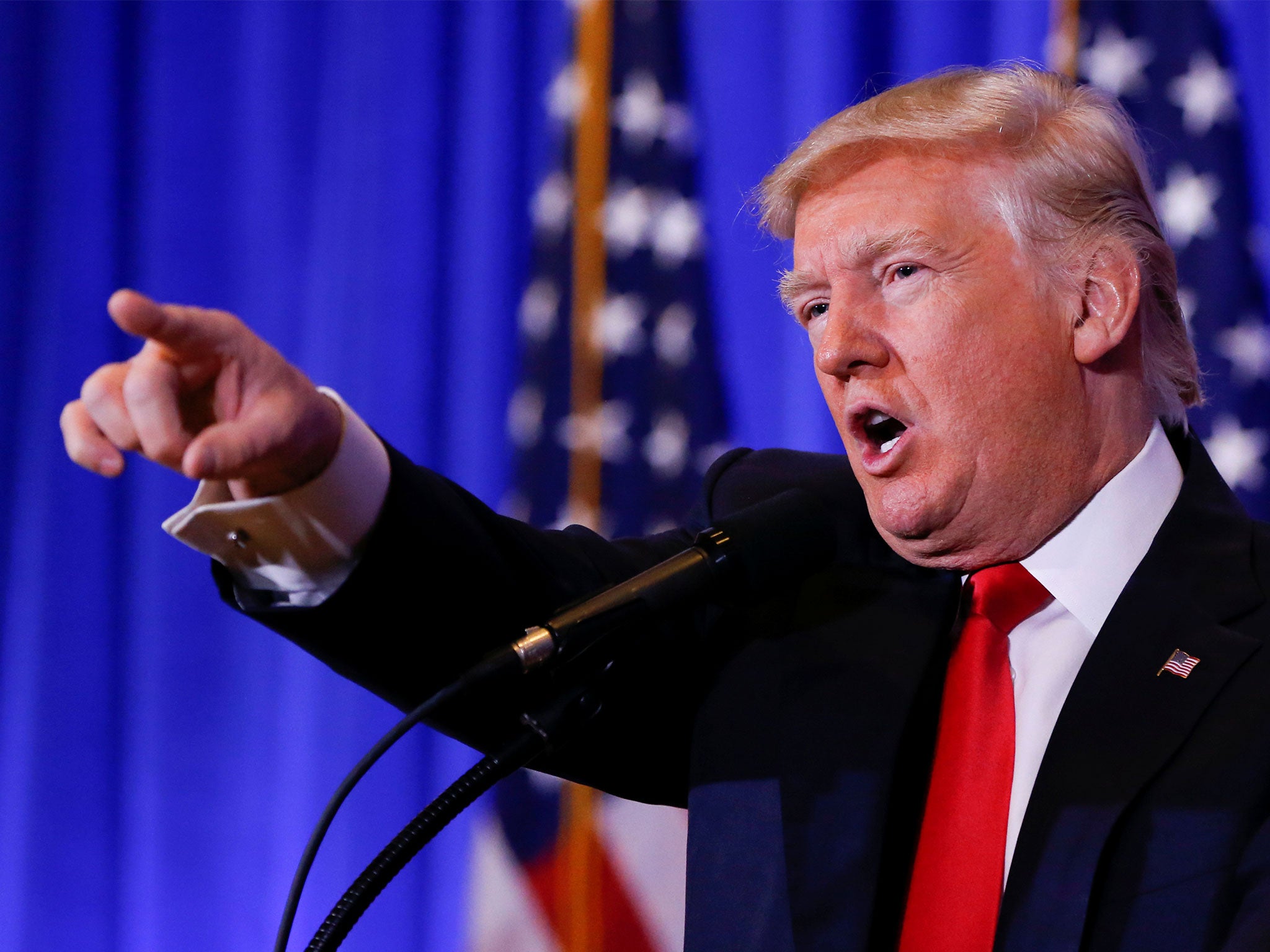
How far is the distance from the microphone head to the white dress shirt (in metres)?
0.29

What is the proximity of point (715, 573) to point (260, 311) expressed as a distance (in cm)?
187

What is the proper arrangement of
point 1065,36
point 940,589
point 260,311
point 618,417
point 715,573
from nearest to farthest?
1. point 715,573
2. point 940,589
3. point 1065,36
4. point 618,417
5. point 260,311

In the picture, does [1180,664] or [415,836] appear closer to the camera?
[415,836]

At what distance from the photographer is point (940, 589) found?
1.34 meters

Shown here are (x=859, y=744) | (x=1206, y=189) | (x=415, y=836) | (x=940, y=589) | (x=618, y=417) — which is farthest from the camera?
(x=618, y=417)

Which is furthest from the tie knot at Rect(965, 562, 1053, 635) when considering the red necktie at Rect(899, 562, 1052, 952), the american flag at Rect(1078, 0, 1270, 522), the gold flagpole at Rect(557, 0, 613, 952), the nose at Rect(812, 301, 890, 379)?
the gold flagpole at Rect(557, 0, 613, 952)

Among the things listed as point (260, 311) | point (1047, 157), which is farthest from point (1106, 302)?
point (260, 311)

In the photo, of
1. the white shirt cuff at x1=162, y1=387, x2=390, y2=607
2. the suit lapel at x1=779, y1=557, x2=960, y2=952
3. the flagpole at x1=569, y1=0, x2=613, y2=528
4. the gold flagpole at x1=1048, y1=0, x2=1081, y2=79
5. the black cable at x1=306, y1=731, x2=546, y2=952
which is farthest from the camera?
the flagpole at x1=569, y1=0, x2=613, y2=528

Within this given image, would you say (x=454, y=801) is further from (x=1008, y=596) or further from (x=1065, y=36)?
(x=1065, y=36)

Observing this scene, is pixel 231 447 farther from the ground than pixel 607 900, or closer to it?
farther from the ground

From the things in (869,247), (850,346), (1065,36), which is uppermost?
(1065,36)

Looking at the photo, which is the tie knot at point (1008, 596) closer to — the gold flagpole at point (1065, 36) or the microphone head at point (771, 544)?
the microphone head at point (771, 544)

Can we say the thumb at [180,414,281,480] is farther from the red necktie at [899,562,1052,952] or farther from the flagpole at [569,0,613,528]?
the flagpole at [569,0,613,528]

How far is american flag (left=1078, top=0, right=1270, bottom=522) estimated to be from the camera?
2.01 m
